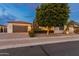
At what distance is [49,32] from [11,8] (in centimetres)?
99

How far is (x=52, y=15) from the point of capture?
6238mm

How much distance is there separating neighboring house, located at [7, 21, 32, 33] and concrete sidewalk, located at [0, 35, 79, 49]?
8.5 inches

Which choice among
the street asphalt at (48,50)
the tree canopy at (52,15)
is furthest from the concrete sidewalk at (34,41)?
the tree canopy at (52,15)

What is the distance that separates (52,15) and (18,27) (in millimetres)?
795

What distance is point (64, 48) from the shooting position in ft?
20.4

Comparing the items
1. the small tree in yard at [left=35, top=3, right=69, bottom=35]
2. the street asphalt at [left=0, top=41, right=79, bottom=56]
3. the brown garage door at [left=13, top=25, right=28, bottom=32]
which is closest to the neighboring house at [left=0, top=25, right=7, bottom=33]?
the brown garage door at [left=13, top=25, right=28, bottom=32]

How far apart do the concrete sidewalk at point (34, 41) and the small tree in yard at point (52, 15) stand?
0.92 feet

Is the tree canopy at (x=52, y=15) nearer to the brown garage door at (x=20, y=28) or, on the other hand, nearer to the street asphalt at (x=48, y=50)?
the brown garage door at (x=20, y=28)

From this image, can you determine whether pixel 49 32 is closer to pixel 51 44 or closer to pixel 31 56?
pixel 51 44

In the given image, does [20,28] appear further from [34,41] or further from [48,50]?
[48,50]

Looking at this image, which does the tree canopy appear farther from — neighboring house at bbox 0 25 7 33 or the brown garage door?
neighboring house at bbox 0 25 7 33

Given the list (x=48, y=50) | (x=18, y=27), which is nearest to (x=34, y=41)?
(x=48, y=50)

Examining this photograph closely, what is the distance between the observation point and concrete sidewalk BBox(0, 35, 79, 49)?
6.11 meters

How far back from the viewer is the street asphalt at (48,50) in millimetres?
6098
